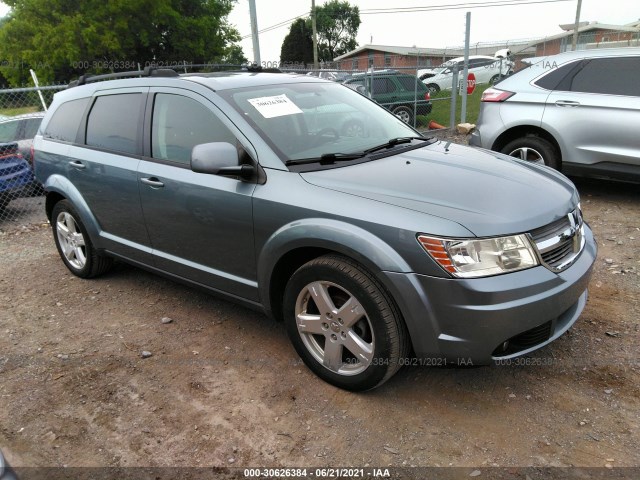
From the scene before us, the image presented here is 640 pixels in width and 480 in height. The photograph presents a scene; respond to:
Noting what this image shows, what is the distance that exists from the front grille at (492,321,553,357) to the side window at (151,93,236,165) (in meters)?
1.94

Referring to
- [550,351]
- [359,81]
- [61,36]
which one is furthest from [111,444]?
[61,36]

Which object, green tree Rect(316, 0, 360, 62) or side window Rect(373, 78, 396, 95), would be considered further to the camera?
green tree Rect(316, 0, 360, 62)

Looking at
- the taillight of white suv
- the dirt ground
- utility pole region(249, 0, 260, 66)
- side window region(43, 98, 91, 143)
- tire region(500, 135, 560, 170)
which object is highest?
utility pole region(249, 0, 260, 66)

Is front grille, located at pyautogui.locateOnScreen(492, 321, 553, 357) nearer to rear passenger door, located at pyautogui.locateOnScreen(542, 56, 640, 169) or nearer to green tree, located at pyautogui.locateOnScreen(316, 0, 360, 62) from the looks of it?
rear passenger door, located at pyautogui.locateOnScreen(542, 56, 640, 169)

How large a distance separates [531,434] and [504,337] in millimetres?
550

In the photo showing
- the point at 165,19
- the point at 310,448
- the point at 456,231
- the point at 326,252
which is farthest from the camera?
the point at 165,19

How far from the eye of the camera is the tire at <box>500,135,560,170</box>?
19.7ft

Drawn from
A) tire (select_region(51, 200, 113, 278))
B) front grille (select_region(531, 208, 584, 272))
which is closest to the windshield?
front grille (select_region(531, 208, 584, 272))

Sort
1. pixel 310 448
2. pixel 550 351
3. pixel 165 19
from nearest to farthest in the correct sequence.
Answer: pixel 310 448, pixel 550 351, pixel 165 19

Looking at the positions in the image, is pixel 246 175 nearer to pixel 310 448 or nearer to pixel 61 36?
pixel 310 448

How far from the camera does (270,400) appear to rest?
291cm

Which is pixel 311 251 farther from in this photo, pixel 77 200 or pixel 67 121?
pixel 67 121

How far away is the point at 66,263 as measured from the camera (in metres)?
4.89

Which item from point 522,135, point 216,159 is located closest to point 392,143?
point 216,159
